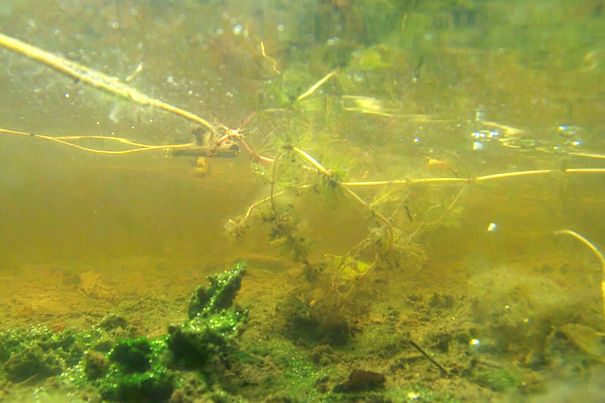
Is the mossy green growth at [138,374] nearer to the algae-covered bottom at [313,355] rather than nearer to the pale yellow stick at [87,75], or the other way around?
the algae-covered bottom at [313,355]

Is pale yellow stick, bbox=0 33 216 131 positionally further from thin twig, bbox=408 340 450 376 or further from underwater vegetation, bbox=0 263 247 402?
thin twig, bbox=408 340 450 376

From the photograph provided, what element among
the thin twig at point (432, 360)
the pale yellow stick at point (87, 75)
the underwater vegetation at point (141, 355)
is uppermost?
the pale yellow stick at point (87, 75)

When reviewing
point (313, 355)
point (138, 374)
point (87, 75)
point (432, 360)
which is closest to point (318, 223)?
point (87, 75)

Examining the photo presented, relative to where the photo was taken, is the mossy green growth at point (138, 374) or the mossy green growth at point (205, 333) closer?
the mossy green growth at point (138, 374)

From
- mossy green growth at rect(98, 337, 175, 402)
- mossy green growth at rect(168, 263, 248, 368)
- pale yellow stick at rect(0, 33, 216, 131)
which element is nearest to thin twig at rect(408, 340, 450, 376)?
mossy green growth at rect(168, 263, 248, 368)

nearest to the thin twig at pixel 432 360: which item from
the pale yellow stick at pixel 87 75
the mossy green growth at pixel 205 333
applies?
the mossy green growth at pixel 205 333

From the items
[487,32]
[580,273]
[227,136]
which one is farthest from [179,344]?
[580,273]

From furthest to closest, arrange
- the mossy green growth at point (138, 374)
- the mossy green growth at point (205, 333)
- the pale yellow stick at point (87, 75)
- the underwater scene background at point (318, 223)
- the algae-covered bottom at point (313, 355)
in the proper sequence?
the pale yellow stick at point (87, 75) → the underwater scene background at point (318, 223) → the mossy green growth at point (205, 333) → the algae-covered bottom at point (313, 355) → the mossy green growth at point (138, 374)
